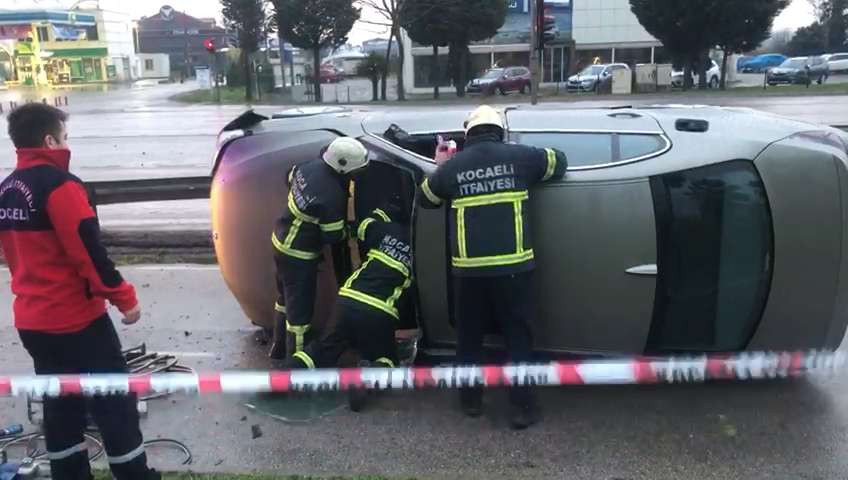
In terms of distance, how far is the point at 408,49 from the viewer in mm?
46281

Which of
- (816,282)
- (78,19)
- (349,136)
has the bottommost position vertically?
(816,282)

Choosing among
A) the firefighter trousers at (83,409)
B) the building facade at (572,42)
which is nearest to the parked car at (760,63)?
the building facade at (572,42)

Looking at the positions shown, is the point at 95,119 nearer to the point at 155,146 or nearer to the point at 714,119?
the point at 155,146

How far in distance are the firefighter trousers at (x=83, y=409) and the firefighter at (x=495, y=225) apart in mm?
1636

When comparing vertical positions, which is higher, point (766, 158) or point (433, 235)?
point (766, 158)

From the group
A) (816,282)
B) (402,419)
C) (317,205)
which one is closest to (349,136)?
(317,205)

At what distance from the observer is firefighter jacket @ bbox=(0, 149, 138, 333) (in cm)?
302

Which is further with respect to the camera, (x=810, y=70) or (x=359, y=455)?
(x=810, y=70)

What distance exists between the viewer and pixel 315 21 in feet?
123

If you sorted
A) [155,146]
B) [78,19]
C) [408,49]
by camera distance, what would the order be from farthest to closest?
[78,19] → [408,49] → [155,146]

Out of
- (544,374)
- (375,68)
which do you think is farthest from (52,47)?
(544,374)

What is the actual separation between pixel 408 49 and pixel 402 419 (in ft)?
144

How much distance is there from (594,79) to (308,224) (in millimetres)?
34938

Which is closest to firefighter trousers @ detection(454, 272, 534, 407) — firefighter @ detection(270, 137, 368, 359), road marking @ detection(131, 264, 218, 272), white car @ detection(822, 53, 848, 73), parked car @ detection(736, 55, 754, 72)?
firefighter @ detection(270, 137, 368, 359)
